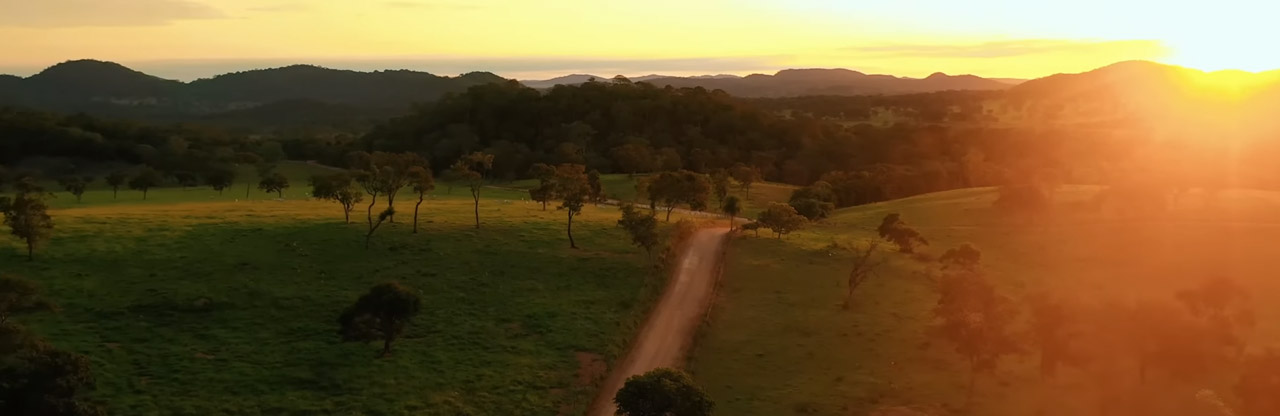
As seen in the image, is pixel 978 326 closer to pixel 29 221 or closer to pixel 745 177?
pixel 29 221

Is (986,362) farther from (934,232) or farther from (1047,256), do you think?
(934,232)

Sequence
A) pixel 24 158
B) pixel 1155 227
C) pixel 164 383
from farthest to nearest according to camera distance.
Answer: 1. pixel 24 158
2. pixel 1155 227
3. pixel 164 383

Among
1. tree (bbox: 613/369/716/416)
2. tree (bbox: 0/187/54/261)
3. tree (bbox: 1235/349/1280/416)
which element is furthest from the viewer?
tree (bbox: 0/187/54/261)

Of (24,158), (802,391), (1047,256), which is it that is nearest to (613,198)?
(1047,256)

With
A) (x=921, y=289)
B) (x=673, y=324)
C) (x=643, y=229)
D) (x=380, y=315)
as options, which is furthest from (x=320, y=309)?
(x=921, y=289)

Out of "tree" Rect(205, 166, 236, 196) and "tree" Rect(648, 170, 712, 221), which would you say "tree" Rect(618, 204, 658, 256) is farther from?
"tree" Rect(205, 166, 236, 196)

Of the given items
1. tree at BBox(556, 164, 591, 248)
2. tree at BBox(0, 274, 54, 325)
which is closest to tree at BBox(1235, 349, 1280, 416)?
tree at BBox(556, 164, 591, 248)
